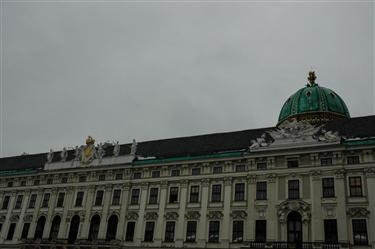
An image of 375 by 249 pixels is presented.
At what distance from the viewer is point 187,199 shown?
4878 cm

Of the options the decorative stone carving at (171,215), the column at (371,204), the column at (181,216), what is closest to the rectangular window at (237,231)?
the column at (181,216)

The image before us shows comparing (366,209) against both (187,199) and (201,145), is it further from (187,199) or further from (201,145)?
(201,145)

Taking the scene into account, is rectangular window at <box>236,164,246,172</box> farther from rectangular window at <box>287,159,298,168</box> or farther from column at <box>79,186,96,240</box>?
column at <box>79,186,96,240</box>

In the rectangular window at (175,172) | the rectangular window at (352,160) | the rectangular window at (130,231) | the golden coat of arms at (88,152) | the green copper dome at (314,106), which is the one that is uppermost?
the green copper dome at (314,106)

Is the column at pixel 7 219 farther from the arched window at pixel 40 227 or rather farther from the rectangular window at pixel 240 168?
the rectangular window at pixel 240 168

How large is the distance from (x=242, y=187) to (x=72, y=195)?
24.8 m

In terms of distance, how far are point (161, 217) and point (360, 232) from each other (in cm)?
2181

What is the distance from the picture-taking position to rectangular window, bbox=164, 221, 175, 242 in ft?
156

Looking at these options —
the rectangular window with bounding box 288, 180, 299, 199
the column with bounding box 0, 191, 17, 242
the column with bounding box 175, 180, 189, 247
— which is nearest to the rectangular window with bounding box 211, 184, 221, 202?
the column with bounding box 175, 180, 189, 247

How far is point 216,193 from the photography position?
47.5 meters

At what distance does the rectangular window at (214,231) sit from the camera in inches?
1777

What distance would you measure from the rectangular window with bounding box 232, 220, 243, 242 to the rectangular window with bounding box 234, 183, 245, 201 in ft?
8.41

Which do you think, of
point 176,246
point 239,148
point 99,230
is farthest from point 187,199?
point 99,230

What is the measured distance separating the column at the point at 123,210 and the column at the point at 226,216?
1307 cm
